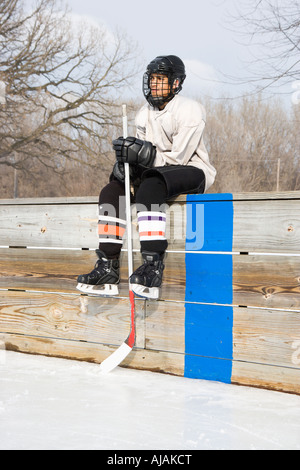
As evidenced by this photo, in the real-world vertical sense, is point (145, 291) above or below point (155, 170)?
below

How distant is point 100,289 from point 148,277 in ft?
1.35

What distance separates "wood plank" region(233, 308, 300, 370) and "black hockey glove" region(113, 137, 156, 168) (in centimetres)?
97

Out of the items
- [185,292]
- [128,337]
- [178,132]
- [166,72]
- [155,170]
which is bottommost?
[128,337]

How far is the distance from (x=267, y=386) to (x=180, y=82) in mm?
1741

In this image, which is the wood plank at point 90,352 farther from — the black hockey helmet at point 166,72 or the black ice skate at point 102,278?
the black hockey helmet at point 166,72

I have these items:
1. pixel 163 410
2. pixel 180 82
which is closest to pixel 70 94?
pixel 180 82

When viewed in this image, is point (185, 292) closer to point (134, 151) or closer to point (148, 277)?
point (148, 277)

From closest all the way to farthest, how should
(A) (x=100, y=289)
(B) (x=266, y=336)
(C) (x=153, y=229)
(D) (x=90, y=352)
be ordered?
(B) (x=266, y=336) < (C) (x=153, y=229) < (A) (x=100, y=289) < (D) (x=90, y=352)

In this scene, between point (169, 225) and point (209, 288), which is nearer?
point (209, 288)

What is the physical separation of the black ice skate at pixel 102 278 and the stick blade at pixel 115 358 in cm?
31

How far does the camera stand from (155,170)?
2889 millimetres

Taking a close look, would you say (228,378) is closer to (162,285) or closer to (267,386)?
(267,386)

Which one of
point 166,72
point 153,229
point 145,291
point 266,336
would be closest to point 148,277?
point 145,291

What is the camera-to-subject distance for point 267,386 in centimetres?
273
